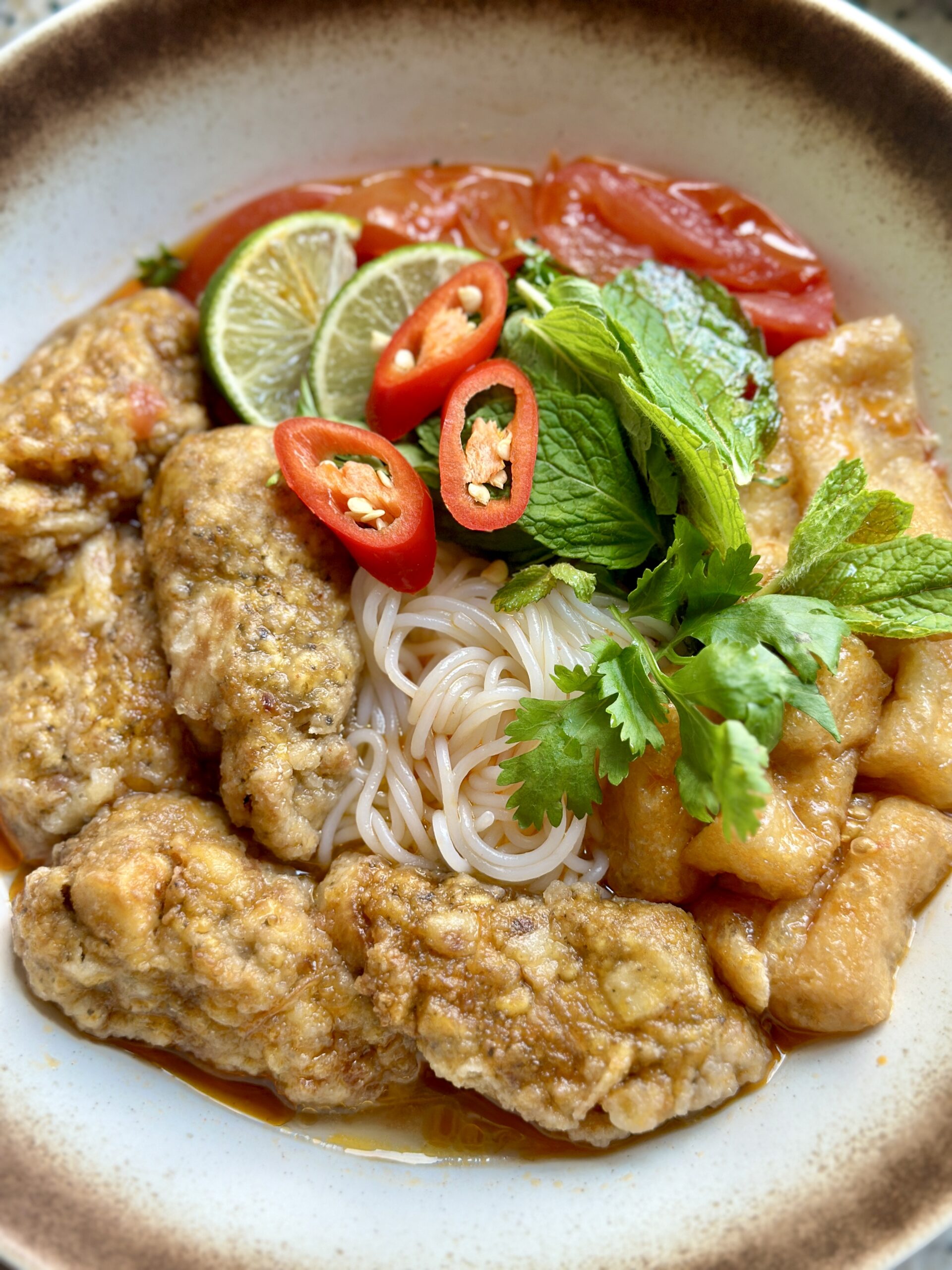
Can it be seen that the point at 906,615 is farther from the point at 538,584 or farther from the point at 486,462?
the point at 486,462

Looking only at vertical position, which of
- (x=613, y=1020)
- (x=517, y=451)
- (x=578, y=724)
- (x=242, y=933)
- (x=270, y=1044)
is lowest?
(x=270, y=1044)

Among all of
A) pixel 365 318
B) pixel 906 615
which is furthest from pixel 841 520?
pixel 365 318

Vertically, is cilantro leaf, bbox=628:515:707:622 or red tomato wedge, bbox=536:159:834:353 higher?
red tomato wedge, bbox=536:159:834:353

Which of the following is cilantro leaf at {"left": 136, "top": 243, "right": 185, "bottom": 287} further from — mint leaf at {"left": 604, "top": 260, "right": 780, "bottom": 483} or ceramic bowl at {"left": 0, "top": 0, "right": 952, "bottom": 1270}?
mint leaf at {"left": 604, "top": 260, "right": 780, "bottom": 483}

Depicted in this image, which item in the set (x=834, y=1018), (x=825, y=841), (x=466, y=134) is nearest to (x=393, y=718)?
(x=825, y=841)

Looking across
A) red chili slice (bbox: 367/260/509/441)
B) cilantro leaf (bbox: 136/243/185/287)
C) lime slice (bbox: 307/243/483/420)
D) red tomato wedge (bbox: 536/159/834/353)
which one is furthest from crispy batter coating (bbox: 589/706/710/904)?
cilantro leaf (bbox: 136/243/185/287)

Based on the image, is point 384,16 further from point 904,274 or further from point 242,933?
point 242,933
